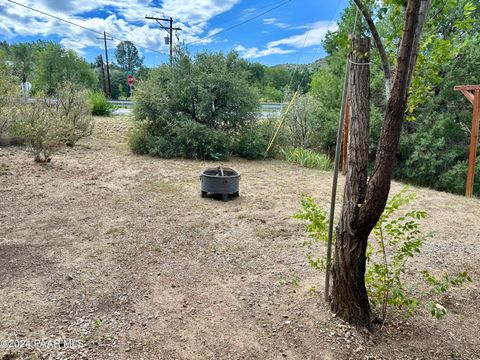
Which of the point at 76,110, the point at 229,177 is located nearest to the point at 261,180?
the point at 229,177

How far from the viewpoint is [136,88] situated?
7.55 metres

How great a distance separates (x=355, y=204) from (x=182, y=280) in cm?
134

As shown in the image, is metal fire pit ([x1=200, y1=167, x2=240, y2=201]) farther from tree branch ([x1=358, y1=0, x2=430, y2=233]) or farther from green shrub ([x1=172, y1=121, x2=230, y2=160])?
green shrub ([x1=172, y1=121, x2=230, y2=160])

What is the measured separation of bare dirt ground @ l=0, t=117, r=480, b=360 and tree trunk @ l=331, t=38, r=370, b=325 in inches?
6.0

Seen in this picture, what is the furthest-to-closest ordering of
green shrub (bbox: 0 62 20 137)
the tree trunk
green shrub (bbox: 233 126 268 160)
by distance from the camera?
green shrub (bbox: 233 126 268 160) < green shrub (bbox: 0 62 20 137) < the tree trunk

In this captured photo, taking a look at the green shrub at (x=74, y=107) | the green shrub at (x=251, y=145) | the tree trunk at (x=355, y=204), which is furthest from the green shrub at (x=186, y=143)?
the tree trunk at (x=355, y=204)

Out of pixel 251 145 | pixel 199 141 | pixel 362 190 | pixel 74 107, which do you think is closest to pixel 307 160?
pixel 251 145

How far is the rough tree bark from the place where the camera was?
1.37 meters

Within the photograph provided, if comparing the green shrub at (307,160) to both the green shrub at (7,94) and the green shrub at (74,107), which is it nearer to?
the green shrub at (74,107)

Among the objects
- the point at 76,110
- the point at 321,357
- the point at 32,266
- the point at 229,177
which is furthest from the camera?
the point at 76,110

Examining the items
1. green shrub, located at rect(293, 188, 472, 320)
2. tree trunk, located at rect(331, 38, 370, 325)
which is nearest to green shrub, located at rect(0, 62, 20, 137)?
green shrub, located at rect(293, 188, 472, 320)

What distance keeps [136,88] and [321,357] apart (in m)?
7.16

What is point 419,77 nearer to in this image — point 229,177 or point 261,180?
point 229,177

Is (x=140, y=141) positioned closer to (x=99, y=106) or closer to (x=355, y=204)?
(x=99, y=106)
